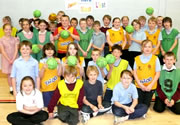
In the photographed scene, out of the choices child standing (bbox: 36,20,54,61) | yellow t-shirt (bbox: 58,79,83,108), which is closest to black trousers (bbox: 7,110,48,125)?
yellow t-shirt (bbox: 58,79,83,108)

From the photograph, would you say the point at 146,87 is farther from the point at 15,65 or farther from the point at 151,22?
the point at 15,65

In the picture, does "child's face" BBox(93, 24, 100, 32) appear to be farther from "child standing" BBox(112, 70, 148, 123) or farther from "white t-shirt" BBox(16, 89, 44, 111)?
"white t-shirt" BBox(16, 89, 44, 111)

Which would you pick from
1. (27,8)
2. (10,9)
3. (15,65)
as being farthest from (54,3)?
(15,65)

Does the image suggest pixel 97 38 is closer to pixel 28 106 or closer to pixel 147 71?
pixel 147 71

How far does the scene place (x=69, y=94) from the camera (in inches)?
127

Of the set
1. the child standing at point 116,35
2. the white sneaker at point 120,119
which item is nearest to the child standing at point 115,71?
the white sneaker at point 120,119

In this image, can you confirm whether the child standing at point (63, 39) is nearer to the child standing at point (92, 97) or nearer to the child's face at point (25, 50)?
the child's face at point (25, 50)

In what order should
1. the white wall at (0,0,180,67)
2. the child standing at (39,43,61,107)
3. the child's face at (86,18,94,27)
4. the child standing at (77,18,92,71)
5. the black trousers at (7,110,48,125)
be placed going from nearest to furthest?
A: the black trousers at (7,110,48,125) < the child standing at (39,43,61,107) < the child standing at (77,18,92,71) < the child's face at (86,18,94,27) < the white wall at (0,0,180,67)

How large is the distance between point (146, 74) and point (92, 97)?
3.08 ft

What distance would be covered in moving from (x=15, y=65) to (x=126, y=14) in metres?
2.95

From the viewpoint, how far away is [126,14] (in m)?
5.34

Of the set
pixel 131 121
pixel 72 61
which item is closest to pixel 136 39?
pixel 72 61

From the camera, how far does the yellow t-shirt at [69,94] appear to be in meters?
3.21

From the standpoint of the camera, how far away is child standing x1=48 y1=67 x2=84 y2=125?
10.5ft
